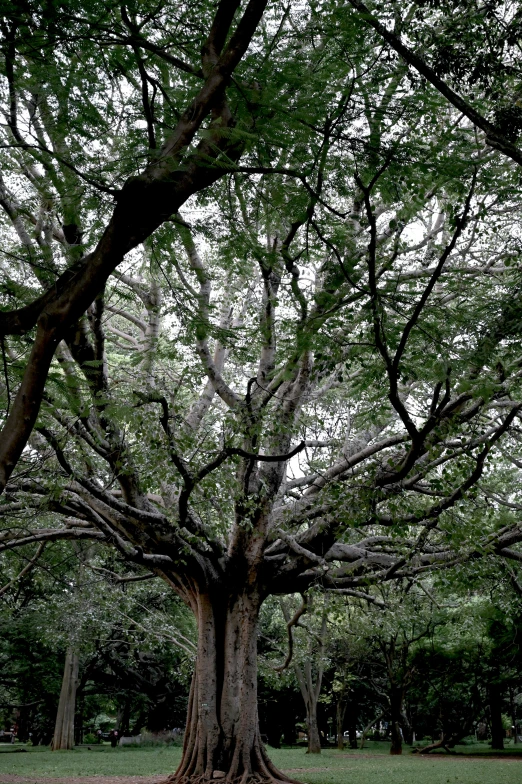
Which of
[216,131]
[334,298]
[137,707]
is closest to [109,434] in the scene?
[334,298]

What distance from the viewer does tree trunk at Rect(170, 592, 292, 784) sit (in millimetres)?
10484

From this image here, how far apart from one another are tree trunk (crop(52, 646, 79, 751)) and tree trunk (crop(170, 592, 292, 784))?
40.5ft

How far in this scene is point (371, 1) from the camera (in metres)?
6.75

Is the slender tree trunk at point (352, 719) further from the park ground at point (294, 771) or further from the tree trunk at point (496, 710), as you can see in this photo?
the park ground at point (294, 771)

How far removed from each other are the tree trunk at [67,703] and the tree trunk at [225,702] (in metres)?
12.3

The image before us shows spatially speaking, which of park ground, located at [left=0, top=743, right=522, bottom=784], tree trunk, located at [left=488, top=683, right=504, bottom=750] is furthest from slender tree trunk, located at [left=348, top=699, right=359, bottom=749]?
park ground, located at [left=0, top=743, right=522, bottom=784]

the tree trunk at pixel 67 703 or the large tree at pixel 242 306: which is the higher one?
the large tree at pixel 242 306

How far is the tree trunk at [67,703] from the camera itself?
22.5 meters

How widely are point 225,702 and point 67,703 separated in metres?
13.9

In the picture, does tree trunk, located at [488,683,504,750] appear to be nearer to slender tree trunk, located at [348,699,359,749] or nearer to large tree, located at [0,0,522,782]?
slender tree trunk, located at [348,699,359,749]

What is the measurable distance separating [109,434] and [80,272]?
18.5ft

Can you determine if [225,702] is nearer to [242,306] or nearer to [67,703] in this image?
[242,306]

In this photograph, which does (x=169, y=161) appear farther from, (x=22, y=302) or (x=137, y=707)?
(x=137, y=707)

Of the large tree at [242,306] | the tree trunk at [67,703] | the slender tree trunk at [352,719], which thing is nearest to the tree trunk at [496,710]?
the slender tree trunk at [352,719]
